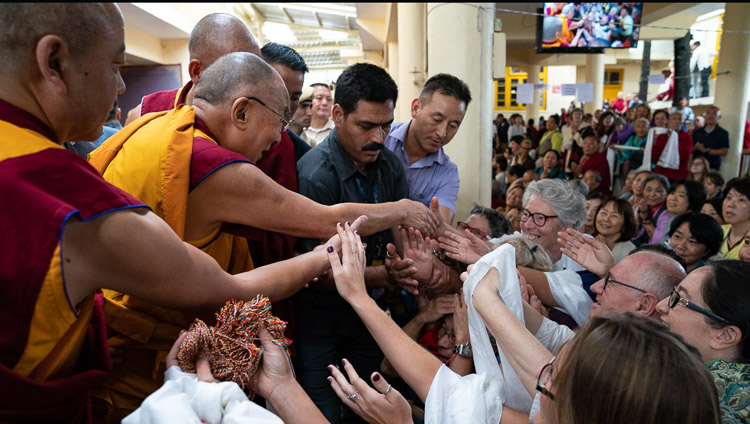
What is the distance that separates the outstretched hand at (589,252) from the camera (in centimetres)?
226

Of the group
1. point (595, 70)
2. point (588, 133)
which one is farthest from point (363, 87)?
point (595, 70)

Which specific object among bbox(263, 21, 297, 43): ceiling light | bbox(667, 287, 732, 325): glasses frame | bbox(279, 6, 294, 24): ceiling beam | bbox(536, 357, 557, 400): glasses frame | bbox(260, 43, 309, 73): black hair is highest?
bbox(263, 21, 297, 43): ceiling light

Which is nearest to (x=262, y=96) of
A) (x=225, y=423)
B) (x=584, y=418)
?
(x=225, y=423)

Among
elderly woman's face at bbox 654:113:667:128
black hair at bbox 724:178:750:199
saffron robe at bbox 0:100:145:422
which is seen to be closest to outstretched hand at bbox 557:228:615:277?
saffron robe at bbox 0:100:145:422

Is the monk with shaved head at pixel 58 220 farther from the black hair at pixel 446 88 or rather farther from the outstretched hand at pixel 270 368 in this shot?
the black hair at pixel 446 88

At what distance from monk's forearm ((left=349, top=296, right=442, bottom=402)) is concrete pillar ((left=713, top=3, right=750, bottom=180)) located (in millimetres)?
8542

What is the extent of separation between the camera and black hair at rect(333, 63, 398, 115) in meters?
2.19

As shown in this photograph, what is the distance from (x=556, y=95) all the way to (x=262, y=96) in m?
21.8

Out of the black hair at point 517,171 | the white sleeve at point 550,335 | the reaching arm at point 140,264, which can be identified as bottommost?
the black hair at point 517,171

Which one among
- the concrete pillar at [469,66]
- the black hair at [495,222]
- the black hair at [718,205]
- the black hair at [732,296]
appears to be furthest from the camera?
the black hair at [718,205]

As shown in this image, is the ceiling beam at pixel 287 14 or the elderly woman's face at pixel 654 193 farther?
the ceiling beam at pixel 287 14

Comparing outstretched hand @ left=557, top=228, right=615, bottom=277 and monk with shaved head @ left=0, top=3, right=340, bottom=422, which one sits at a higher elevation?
monk with shaved head @ left=0, top=3, right=340, bottom=422

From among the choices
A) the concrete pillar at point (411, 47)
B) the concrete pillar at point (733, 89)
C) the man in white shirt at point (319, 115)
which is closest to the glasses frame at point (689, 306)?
the man in white shirt at point (319, 115)

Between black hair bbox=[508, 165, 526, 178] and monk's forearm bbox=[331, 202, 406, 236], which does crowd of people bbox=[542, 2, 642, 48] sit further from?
monk's forearm bbox=[331, 202, 406, 236]
